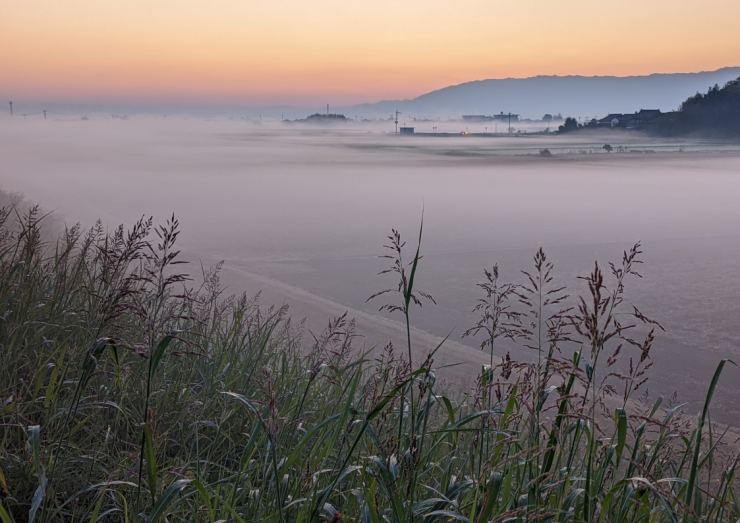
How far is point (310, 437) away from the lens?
203cm

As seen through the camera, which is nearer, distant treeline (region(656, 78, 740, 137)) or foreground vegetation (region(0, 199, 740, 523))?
foreground vegetation (region(0, 199, 740, 523))

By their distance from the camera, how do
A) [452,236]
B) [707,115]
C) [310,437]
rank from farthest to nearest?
[707,115], [452,236], [310,437]

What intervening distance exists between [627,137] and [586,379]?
5219 inches

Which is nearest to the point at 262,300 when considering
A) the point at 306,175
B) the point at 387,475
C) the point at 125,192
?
the point at 387,475

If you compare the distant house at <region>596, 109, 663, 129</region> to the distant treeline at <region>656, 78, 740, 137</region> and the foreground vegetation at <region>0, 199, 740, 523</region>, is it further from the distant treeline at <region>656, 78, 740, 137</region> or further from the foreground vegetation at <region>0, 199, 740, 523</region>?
the foreground vegetation at <region>0, 199, 740, 523</region>

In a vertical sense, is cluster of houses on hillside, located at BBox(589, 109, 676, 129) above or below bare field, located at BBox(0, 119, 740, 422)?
above

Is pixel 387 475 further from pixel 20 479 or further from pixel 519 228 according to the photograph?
pixel 519 228

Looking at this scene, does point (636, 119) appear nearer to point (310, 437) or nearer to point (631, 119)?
point (631, 119)

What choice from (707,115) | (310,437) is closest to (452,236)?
(310,437)

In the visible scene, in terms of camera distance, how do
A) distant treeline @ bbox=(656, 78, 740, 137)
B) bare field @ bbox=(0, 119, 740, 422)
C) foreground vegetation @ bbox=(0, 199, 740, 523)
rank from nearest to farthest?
foreground vegetation @ bbox=(0, 199, 740, 523) → bare field @ bbox=(0, 119, 740, 422) → distant treeline @ bbox=(656, 78, 740, 137)

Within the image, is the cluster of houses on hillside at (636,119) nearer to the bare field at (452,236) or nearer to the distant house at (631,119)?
the distant house at (631,119)

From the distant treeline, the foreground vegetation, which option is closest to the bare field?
the foreground vegetation

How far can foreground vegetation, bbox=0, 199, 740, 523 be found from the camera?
1.62 metres

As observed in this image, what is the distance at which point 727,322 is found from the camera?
9344 mm
